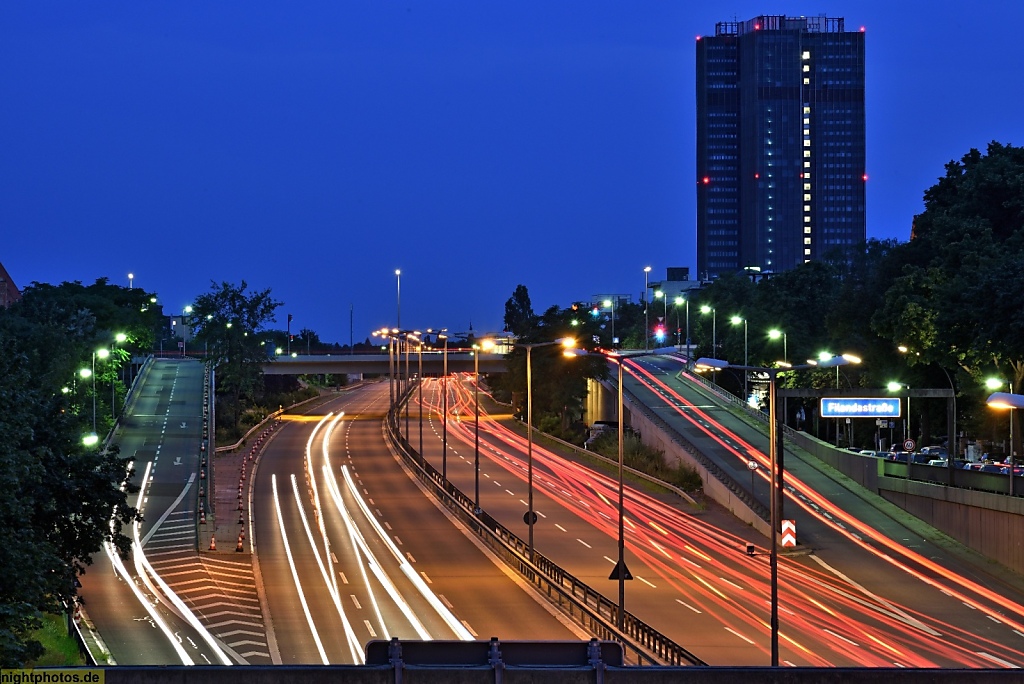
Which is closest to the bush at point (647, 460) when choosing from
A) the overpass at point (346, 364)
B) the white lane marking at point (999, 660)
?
the overpass at point (346, 364)

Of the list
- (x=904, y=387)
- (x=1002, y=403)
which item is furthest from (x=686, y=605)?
(x=904, y=387)

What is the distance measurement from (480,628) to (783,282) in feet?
356

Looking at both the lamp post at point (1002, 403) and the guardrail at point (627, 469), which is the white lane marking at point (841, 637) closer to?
the lamp post at point (1002, 403)

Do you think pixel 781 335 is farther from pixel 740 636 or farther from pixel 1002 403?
pixel 740 636

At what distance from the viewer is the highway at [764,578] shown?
3700 cm

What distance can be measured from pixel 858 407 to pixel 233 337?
222 feet

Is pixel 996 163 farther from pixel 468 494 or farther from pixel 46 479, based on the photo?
pixel 46 479

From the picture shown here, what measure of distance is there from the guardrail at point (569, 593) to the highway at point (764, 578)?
196cm

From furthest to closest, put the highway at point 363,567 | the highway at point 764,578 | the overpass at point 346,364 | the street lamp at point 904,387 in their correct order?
the overpass at point 346,364 → the street lamp at point 904,387 → the highway at point 363,567 → the highway at point 764,578

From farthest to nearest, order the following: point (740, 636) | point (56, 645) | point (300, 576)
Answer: point (300, 576) → point (740, 636) → point (56, 645)

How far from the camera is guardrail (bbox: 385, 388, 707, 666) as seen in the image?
31109 mm

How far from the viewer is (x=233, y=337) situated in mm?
114812

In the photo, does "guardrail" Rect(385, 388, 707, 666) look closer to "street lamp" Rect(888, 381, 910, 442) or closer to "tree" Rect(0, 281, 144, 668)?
"tree" Rect(0, 281, 144, 668)

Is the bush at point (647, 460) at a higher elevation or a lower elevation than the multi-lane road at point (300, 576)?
higher
